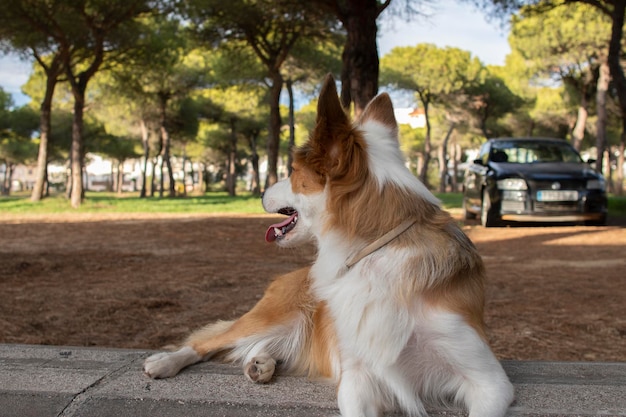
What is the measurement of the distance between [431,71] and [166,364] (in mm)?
39037

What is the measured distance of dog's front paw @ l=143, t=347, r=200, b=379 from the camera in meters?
2.40

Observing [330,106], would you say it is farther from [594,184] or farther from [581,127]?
[581,127]

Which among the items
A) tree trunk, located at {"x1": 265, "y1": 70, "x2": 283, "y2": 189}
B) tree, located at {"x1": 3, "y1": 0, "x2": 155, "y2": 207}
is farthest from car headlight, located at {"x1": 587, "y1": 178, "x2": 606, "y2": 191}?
tree, located at {"x1": 3, "y1": 0, "x2": 155, "y2": 207}

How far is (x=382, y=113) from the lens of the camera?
267cm

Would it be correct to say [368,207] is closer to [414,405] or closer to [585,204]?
[414,405]

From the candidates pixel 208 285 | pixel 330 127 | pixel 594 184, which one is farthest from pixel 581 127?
pixel 330 127

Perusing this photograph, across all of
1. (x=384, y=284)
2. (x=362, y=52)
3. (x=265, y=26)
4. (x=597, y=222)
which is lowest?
(x=597, y=222)

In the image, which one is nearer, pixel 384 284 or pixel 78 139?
pixel 384 284

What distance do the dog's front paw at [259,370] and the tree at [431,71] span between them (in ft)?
122

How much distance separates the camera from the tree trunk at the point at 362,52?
10.2 m

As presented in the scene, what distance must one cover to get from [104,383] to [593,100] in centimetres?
3558

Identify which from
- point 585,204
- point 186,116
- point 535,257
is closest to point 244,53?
point 186,116

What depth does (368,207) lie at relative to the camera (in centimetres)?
220

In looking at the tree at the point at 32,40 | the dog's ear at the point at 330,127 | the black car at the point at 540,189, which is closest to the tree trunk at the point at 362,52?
the black car at the point at 540,189
